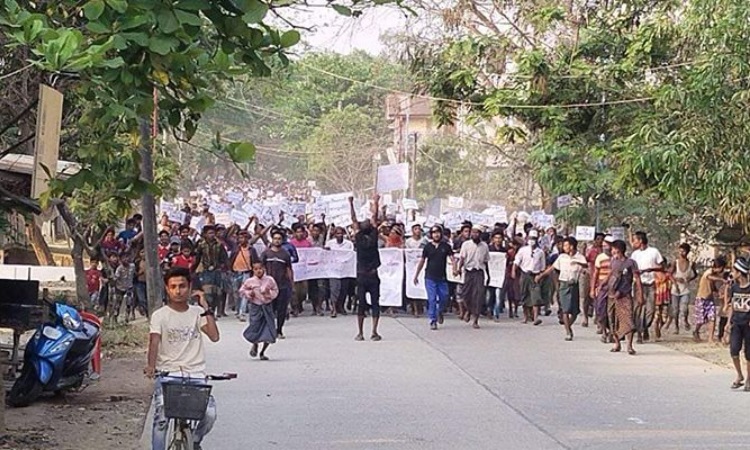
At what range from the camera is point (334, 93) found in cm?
6556

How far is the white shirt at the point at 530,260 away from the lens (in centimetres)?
2225

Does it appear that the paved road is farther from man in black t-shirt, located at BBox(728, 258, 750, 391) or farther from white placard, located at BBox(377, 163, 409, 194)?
white placard, located at BBox(377, 163, 409, 194)

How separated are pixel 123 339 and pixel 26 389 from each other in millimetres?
5835

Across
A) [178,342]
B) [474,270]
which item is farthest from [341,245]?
[178,342]

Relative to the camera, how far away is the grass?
16469 millimetres

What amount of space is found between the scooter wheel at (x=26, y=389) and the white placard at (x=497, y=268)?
40.4 ft

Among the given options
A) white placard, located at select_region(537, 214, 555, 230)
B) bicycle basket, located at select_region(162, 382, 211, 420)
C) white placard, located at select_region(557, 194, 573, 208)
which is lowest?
bicycle basket, located at select_region(162, 382, 211, 420)

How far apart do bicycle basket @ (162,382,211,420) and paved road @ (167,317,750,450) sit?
2684 millimetres

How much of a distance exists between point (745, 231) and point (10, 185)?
1095 centimetres

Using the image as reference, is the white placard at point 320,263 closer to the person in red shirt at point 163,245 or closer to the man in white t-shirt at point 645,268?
the person in red shirt at point 163,245

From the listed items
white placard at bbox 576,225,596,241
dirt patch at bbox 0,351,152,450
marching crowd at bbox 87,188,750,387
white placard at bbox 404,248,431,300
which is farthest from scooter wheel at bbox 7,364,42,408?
white placard at bbox 576,225,596,241

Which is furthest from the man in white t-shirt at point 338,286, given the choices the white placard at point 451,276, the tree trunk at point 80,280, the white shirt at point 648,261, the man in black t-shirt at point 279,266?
the white shirt at point 648,261

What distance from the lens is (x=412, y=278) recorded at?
2302 cm

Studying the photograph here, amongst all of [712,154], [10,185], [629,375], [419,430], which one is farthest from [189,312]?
[712,154]
